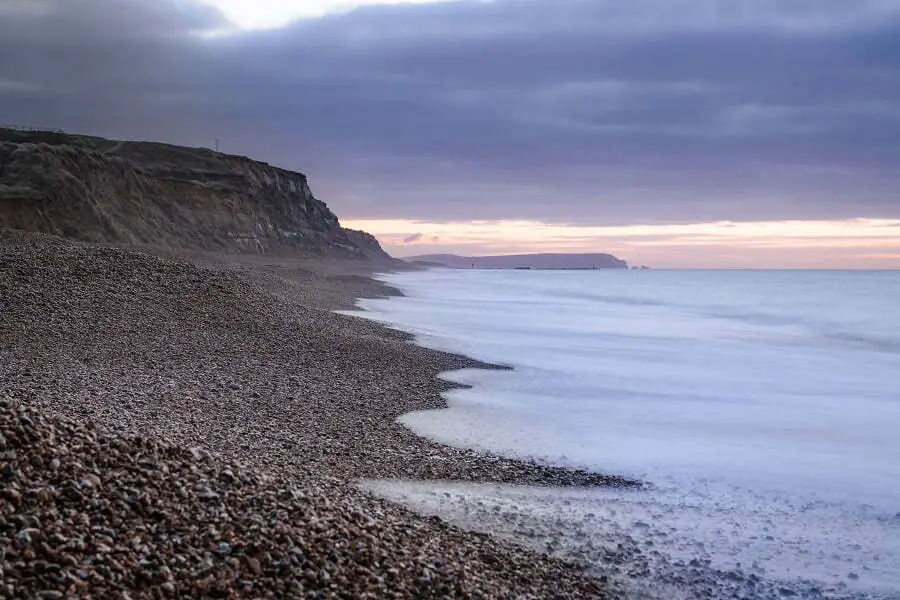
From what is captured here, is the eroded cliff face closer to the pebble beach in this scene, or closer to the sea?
the pebble beach

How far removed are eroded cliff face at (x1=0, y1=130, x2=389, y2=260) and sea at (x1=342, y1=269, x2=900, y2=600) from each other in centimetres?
2977

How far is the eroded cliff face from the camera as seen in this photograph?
43.5 m

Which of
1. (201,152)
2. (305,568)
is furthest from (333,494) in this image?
(201,152)

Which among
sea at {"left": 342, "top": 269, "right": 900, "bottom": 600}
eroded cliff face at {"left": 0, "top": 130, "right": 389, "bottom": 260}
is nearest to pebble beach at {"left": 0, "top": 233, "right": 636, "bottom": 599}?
sea at {"left": 342, "top": 269, "right": 900, "bottom": 600}

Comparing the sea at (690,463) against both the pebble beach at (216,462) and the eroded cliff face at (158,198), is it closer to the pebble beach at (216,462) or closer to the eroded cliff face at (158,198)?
the pebble beach at (216,462)

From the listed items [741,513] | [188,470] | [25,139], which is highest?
[25,139]

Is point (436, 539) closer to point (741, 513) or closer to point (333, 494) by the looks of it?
point (333, 494)

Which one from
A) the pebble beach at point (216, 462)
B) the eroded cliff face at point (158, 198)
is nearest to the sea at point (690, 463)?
the pebble beach at point (216, 462)

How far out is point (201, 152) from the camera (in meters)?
85.6

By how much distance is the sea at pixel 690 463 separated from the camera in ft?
21.6

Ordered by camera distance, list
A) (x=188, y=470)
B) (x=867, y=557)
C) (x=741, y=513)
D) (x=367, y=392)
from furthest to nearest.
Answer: (x=367, y=392), (x=741, y=513), (x=867, y=557), (x=188, y=470)

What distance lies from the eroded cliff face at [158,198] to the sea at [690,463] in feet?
97.7

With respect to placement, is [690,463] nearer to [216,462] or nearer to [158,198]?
[216,462]

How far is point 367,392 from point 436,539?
6199 millimetres
